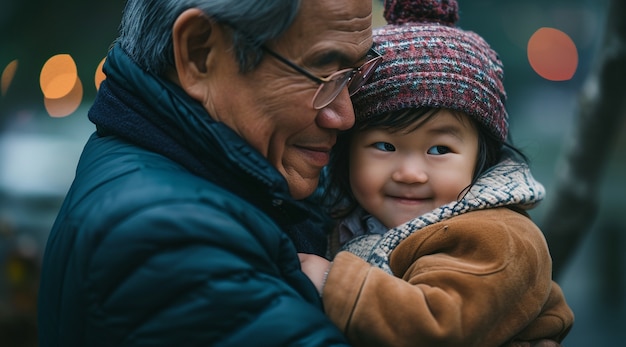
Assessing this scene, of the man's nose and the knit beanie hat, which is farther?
the knit beanie hat

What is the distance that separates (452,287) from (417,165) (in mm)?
500

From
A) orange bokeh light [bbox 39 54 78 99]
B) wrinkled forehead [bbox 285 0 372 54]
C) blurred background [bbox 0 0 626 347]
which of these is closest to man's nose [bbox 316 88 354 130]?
wrinkled forehead [bbox 285 0 372 54]

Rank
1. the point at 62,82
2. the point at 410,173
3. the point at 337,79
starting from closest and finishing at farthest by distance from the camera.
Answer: the point at 337,79
the point at 410,173
the point at 62,82

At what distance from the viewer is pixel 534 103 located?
12.0m

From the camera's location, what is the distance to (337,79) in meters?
2.41

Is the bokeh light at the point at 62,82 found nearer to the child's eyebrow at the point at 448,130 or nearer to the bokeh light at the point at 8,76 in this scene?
the bokeh light at the point at 8,76

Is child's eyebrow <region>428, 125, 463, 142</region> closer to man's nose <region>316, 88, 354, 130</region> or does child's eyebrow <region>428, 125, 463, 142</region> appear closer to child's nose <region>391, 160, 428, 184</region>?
child's nose <region>391, 160, 428, 184</region>

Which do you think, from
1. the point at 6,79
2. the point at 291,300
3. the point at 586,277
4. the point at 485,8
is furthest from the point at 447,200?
the point at 485,8

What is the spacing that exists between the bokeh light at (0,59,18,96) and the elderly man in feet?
20.0

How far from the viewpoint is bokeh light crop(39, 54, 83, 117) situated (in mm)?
8930

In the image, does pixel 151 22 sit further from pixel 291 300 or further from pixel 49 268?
pixel 291 300

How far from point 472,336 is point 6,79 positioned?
6.96 meters

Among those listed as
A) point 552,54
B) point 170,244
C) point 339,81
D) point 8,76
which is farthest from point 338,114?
point 552,54

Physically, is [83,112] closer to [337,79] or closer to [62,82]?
[62,82]
